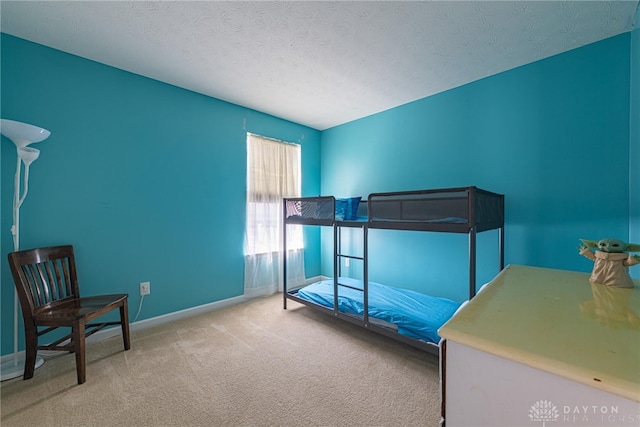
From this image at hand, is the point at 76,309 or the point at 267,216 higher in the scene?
the point at 267,216

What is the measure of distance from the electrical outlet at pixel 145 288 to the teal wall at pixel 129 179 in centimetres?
4

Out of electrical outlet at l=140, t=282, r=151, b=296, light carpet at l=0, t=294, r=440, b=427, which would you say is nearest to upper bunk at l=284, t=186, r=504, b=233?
light carpet at l=0, t=294, r=440, b=427

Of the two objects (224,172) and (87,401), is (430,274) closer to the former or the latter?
(224,172)

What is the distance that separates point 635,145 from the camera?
1.75 meters

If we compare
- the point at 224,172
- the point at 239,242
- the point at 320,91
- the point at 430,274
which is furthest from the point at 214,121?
the point at 430,274

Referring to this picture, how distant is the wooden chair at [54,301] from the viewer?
1668mm

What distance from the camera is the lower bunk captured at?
197 cm

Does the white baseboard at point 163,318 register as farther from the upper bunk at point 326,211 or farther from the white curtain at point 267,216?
the upper bunk at point 326,211

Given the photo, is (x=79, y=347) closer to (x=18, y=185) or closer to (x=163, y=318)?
(x=163, y=318)

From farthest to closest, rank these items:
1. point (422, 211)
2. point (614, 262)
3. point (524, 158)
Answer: point (524, 158), point (422, 211), point (614, 262)

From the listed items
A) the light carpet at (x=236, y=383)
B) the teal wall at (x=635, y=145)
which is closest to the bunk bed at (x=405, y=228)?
the light carpet at (x=236, y=383)

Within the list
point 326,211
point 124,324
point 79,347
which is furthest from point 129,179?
point 326,211

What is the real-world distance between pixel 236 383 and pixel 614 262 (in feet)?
6.83

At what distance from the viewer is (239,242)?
10.3ft
